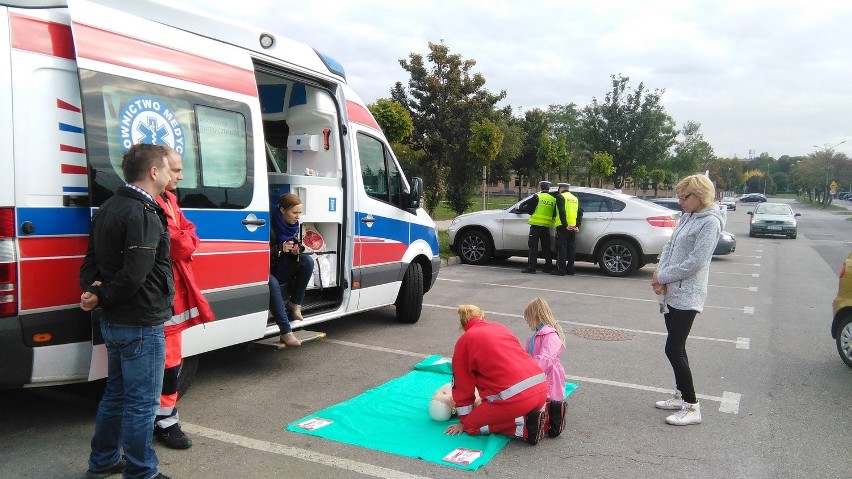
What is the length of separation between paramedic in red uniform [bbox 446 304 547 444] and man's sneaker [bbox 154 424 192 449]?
1.69 meters

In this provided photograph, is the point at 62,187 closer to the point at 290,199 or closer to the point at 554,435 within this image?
the point at 290,199

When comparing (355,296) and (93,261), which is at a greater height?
(93,261)

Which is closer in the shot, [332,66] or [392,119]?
[332,66]

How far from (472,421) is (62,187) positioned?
9.51 ft

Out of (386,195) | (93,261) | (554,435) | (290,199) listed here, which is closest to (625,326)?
(386,195)

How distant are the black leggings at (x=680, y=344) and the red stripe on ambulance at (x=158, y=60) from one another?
3.65 metres

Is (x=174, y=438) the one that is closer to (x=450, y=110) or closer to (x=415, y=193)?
(x=415, y=193)

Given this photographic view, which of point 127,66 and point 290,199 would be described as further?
point 290,199

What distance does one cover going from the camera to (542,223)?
12539 millimetres

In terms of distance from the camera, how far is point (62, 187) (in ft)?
12.2

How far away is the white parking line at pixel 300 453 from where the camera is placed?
3.80 meters

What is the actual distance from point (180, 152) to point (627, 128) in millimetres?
36937

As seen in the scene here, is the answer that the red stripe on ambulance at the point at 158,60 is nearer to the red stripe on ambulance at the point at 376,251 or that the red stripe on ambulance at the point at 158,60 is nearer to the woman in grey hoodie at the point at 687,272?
the red stripe on ambulance at the point at 376,251

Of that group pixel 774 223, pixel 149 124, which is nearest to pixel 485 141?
pixel 774 223
